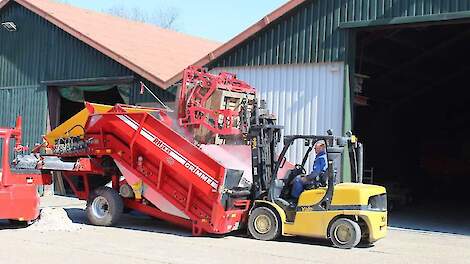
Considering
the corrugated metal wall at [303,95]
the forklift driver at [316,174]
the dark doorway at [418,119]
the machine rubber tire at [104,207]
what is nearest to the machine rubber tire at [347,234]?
the forklift driver at [316,174]

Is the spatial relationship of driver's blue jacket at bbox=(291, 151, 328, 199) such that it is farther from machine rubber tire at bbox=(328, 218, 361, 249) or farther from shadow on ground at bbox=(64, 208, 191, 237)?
shadow on ground at bbox=(64, 208, 191, 237)

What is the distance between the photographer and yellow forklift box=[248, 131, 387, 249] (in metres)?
10.4

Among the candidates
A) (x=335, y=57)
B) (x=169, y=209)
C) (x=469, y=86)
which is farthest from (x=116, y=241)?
(x=469, y=86)

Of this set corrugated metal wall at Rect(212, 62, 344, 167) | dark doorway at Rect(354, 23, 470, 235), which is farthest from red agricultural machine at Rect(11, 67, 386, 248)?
dark doorway at Rect(354, 23, 470, 235)

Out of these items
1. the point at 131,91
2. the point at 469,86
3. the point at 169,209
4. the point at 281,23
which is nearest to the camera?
the point at 169,209

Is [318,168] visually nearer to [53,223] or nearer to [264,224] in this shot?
[264,224]

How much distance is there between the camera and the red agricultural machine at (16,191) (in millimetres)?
10938

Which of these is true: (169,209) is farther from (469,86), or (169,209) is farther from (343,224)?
(469,86)

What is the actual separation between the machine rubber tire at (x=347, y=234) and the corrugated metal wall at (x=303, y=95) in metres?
3.98

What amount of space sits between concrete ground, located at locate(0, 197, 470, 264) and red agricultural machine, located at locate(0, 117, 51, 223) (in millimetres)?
336

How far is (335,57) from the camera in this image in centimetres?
1423

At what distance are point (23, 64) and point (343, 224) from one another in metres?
14.4

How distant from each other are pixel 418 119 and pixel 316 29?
11543 millimetres

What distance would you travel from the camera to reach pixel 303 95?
48.3 feet
